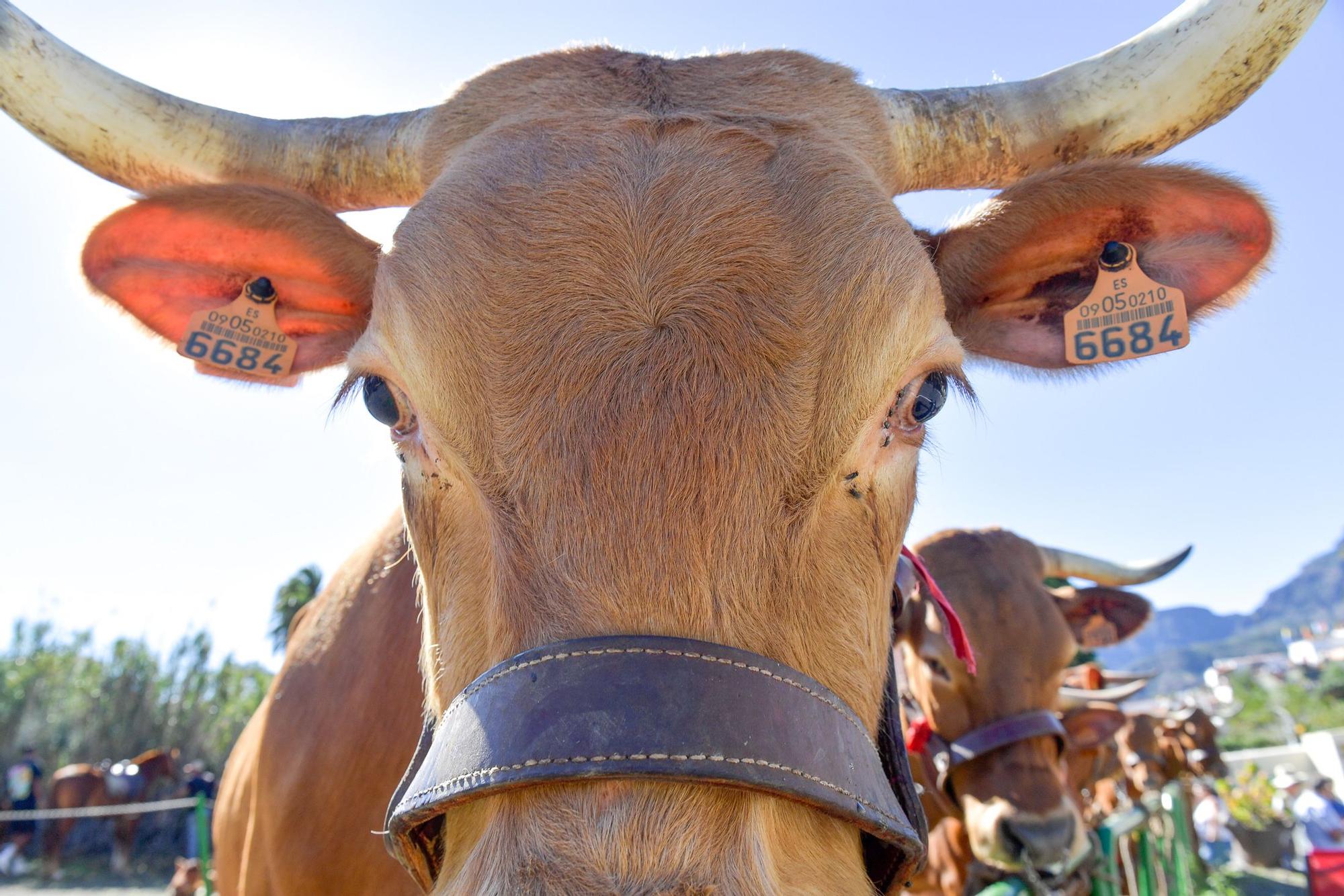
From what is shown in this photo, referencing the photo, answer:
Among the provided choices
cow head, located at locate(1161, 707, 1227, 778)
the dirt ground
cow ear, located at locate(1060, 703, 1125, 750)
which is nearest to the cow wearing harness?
cow ear, located at locate(1060, 703, 1125, 750)

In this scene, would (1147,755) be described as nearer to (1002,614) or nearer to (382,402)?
(1002,614)

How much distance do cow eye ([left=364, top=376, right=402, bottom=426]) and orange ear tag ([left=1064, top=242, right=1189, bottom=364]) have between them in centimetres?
191

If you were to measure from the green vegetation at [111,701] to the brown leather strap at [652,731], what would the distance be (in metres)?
35.0

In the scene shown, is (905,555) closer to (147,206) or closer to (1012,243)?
(1012,243)

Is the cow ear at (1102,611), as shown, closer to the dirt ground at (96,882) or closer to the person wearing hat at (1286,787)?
the person wearing hat at (1286,787)

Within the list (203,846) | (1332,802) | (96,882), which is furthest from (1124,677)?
(96,882)

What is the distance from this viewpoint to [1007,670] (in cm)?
477

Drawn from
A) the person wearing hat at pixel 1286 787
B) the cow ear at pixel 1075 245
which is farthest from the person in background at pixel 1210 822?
the cow ear at pixel 1075 245

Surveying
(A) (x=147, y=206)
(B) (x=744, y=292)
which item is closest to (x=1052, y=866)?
(B) (x=744, y=292)

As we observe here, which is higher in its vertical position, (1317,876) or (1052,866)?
(1052,866)

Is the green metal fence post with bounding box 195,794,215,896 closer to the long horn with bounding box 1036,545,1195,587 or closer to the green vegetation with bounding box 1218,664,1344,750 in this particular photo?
the long horn with bounding box 1036,545,1195,587

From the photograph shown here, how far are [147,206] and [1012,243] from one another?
8.06 feet

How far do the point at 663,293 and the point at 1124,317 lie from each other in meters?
1.60

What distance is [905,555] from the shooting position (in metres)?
3.06
